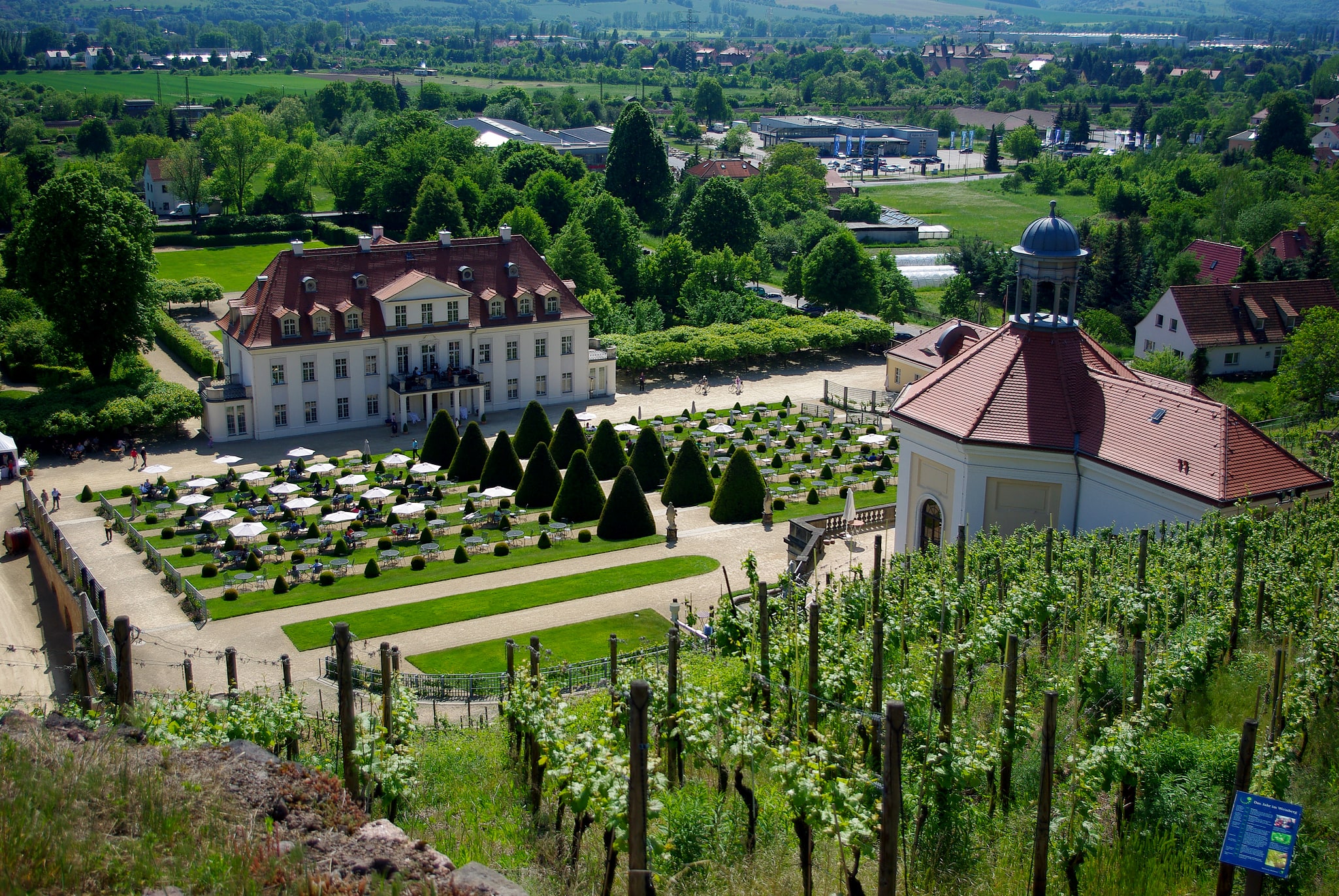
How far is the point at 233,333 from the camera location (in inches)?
2482

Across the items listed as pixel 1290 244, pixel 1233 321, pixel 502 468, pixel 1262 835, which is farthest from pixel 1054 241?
pixel 1290 244

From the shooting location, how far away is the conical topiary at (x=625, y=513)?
160 ft

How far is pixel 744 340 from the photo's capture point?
7594cm

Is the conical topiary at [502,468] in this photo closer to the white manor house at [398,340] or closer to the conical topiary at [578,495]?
the conical topiary at [578,495]

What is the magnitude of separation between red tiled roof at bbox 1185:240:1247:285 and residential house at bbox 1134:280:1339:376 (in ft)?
43.6

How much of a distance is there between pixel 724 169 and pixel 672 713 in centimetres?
13176

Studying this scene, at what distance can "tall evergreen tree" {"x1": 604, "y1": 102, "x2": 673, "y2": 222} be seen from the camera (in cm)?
11675

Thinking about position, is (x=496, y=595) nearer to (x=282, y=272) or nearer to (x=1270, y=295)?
(x=282, y=272)

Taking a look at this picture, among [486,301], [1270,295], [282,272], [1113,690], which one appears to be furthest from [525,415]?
[1270,295]

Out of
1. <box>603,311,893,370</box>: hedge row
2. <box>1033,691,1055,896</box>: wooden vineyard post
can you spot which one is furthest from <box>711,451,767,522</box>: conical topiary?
<box>1033,691,1055,896</box>: wooden vineyard post

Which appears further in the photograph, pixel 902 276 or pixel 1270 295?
pixel 902 276

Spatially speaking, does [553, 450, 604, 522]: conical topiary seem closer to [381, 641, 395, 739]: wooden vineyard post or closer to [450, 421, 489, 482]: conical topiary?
[450, 421, 489, 482]: conical topiary

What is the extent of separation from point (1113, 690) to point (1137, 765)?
4.74m

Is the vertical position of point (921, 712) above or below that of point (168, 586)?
above
